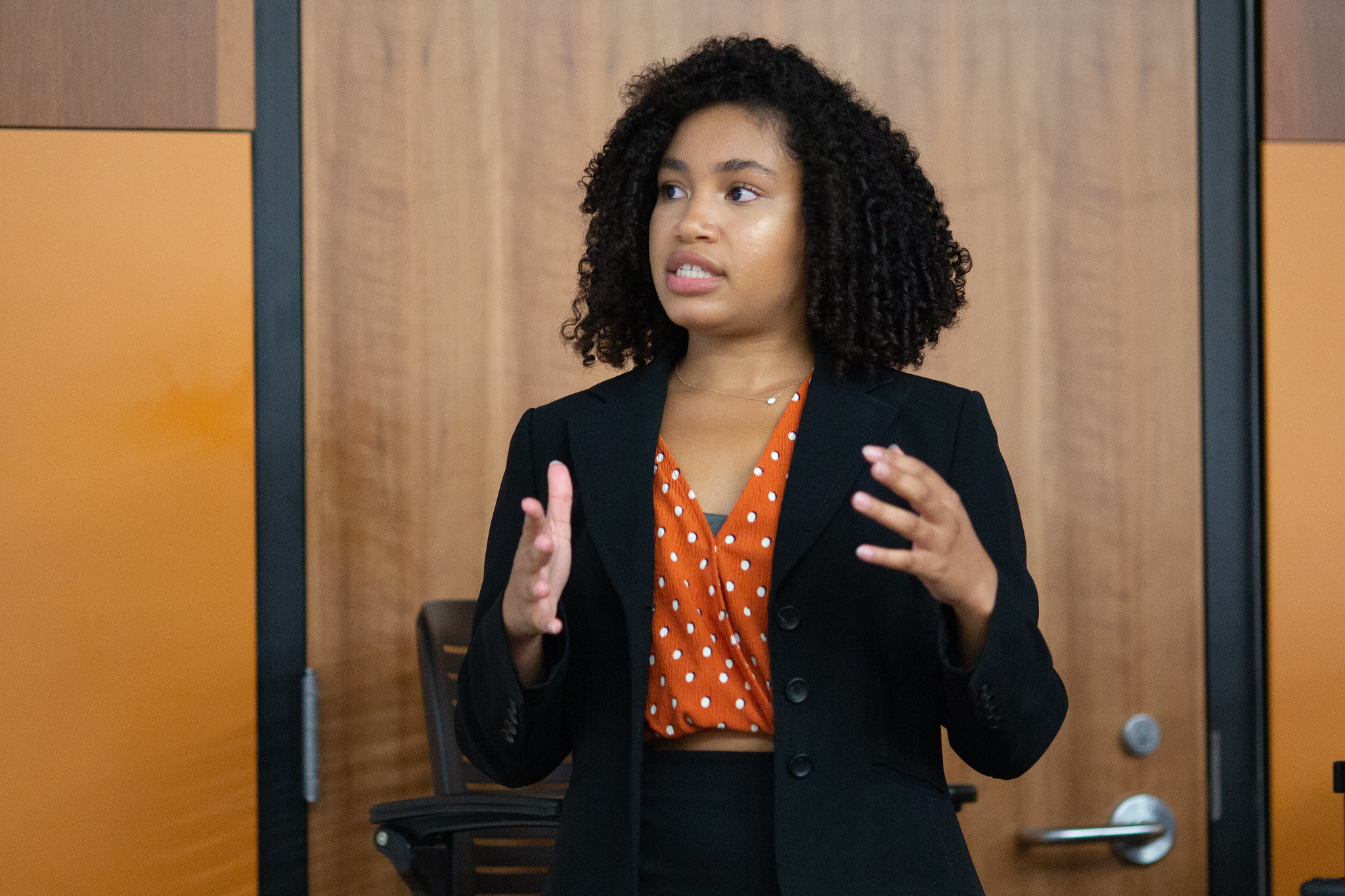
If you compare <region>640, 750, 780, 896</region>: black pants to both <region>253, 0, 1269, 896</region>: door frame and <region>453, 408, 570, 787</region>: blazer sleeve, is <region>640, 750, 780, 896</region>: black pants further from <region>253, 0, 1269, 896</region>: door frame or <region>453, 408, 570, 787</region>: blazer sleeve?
<region>253, 0, 1269, 896</region>: door frame

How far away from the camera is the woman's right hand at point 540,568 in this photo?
3.55 feet

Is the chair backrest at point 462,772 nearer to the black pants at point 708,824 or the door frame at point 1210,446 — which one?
the door frame at point 1210,446

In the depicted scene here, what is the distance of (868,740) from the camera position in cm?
115

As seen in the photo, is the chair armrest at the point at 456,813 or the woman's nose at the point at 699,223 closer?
the woman's nose at the point at 699,223

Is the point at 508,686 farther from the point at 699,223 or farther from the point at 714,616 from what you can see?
the point at 699,223

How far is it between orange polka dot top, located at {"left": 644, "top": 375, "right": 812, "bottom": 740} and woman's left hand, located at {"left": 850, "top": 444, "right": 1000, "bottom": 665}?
8.0 inches

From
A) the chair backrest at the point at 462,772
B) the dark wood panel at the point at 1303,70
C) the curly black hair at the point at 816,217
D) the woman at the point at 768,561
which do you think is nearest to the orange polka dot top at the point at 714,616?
the woman at the point at 768,561

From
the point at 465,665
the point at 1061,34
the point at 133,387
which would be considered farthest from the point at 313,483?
the point at 1061,34

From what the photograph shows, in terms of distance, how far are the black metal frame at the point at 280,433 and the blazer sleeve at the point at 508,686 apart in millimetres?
928

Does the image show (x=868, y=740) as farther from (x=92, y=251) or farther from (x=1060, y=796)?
(x=92, y=251)

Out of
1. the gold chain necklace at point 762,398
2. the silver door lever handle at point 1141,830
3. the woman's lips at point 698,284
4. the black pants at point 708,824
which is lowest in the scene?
the silver door lever handle at point 1141,830

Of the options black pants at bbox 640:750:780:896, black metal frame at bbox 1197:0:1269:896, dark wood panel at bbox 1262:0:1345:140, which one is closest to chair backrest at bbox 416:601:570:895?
black pants at bbox 640:750:780:896

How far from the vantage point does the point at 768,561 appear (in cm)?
117

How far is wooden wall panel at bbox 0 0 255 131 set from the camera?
2.13m
